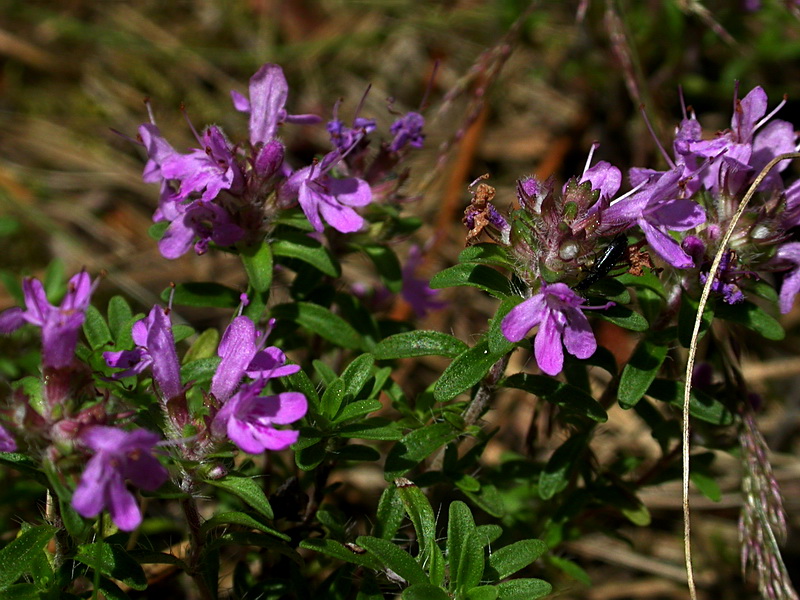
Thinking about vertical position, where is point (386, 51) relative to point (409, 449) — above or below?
below

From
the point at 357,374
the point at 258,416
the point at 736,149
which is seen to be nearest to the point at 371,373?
the point at 357,374

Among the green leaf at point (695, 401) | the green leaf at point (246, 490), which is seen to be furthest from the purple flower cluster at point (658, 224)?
the green leaf at point (246, 490)

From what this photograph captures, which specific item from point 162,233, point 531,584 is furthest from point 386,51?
point 531,584

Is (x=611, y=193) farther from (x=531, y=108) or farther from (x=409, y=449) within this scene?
(x=531, y=108)

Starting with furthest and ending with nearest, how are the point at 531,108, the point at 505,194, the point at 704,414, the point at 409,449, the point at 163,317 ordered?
the point at 531,108 < the point at 505,194 < the point at 704,414 < the point at 409,449 < the point at 163,317

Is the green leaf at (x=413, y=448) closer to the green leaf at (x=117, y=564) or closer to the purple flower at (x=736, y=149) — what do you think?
the green leaf at (x=117, y=564)

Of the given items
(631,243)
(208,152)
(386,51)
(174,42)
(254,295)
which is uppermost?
(631,243)
